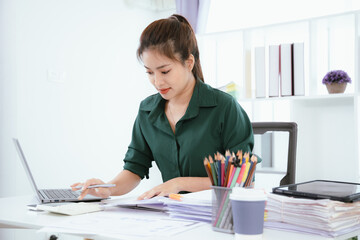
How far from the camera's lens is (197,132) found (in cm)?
145

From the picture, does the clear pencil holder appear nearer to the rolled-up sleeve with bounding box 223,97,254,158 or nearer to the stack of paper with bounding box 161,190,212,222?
the stack of paper with bounding box 161,190,212,222

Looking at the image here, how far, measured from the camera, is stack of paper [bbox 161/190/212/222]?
0.97m

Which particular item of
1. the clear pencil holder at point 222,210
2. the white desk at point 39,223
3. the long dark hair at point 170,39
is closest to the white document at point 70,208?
the white desk at point 39,223

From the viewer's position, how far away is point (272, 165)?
2350 millimetres

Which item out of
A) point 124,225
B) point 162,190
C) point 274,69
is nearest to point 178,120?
point 162,190

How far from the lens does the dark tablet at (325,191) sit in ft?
2.90

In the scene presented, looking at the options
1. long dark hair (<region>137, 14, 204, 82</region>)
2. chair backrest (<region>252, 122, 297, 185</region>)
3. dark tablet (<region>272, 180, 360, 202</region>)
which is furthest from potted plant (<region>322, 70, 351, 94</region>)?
dark tablet (<region>272, 180, 360, 202</region>)

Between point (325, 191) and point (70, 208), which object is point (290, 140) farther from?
point (70, 208)

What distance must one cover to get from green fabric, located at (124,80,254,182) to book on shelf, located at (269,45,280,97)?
3.44 feet

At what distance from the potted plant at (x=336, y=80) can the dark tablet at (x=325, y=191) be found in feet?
4.46

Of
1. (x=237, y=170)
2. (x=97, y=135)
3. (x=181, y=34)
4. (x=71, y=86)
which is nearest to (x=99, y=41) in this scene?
(x=71, y=86)

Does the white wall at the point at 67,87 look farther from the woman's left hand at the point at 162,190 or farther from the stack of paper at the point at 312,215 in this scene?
the stack of paper at the point at 312,215

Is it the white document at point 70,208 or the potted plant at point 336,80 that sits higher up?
the potted plant at point 336,80

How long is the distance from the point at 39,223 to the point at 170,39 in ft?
2.33
